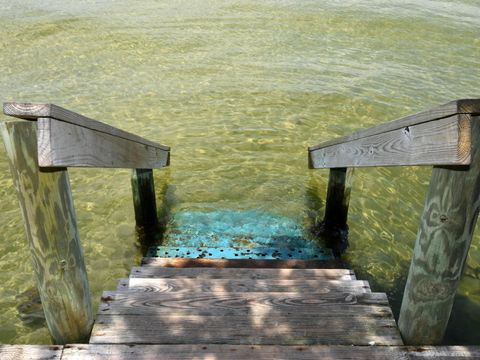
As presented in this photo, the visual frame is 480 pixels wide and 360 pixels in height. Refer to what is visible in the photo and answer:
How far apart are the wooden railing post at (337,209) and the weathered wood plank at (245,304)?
2.51 m

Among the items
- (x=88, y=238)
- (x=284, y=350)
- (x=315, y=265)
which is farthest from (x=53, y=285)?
(x=88, y=238)

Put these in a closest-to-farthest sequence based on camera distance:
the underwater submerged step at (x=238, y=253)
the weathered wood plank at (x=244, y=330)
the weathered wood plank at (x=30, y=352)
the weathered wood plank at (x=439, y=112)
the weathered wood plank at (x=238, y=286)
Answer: the weathered wood plank at (x=439, y=112) → the weathered wood plank at (x=30, y=352) → the weathered wood plank at (x=244, y=330) → the weathered wood plank at (x=238, y=286) → the underwater submerged step at (x=238, y=253)

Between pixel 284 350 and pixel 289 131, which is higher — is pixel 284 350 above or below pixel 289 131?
above

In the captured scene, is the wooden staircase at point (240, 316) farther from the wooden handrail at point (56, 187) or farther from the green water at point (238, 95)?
the green water at point (238, 95)

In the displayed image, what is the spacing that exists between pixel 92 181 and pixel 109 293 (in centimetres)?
437

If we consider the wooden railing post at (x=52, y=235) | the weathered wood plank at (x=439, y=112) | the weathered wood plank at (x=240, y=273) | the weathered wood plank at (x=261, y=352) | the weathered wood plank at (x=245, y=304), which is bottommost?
the weathered wood plank at (x=240, y=273)

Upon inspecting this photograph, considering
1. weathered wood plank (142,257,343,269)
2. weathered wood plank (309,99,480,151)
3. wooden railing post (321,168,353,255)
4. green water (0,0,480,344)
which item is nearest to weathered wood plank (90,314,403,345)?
weathered wood plank (309,99,480,151)

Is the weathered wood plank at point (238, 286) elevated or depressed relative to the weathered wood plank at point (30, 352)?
depressed

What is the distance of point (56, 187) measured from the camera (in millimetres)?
2166

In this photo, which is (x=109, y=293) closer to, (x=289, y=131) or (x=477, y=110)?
(x=477, y=110)

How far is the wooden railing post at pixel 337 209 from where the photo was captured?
532 centimetres

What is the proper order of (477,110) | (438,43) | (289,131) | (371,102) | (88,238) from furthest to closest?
(438,43)
(371,102)
(289,131)
(88,238)
(477,110)

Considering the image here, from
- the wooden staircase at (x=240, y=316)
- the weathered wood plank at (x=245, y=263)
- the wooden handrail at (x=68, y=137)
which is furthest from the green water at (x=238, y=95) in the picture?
the wooden handrail at (x=68, y=137)

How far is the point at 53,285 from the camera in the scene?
2.40 meters
